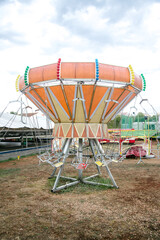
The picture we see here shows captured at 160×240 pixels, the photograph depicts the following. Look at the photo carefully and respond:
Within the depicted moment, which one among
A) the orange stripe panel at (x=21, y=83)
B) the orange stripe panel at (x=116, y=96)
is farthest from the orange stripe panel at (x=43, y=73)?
the orange stripe panel at (x=116, y=96)

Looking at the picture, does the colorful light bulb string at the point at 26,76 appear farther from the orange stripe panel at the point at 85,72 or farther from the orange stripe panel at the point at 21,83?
the orange stripe panel at the point at 85,72

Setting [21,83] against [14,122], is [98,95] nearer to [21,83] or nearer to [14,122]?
[21,83]

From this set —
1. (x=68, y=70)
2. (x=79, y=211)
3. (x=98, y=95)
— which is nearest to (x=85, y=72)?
(x=68, y=70)

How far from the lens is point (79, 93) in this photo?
8336 mm

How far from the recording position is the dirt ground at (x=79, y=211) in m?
5.30

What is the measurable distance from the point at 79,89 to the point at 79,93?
0.62 feet

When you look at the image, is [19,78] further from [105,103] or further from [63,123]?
[105,103]

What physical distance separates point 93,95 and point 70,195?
449cm

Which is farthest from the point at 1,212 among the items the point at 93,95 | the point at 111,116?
the point at 111,116

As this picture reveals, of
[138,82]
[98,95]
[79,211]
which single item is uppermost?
[138,82]

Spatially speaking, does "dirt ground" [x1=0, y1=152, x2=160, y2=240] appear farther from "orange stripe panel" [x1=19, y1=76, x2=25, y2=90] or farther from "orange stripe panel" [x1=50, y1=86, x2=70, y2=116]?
"orange stripe panel" [x1=19, y1=76, x2=25, y2=90]

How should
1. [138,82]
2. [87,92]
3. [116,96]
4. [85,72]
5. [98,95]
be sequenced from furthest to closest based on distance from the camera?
1. [138,82]
2. [116,96]
3. [98,95]
4. [87,92]
5. [85,72]

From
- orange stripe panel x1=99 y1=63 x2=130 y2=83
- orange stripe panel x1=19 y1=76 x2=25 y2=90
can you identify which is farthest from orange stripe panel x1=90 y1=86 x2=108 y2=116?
orange stripe panel x1=19 y1=76 x2=25 y2=90

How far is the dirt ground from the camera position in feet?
17.4
